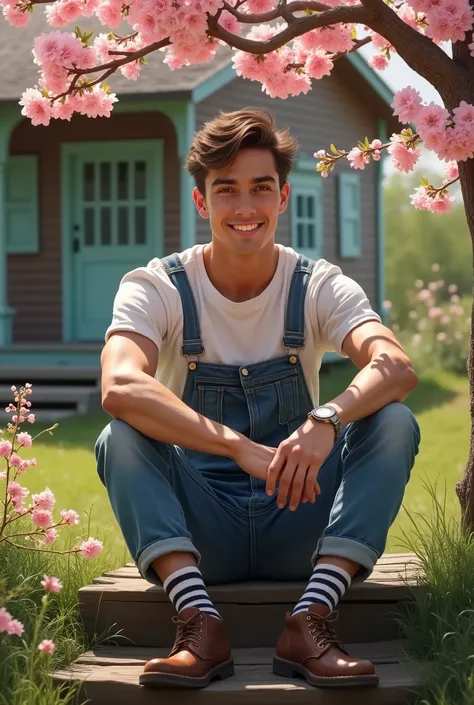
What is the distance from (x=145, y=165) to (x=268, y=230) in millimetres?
10781

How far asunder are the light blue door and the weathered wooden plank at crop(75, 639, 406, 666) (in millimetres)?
10829

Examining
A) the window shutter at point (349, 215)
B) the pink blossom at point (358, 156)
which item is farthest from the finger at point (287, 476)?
the window shutter at point (349, 215)

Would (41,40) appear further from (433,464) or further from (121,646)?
(433,464)

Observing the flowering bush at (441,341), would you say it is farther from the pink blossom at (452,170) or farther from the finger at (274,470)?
the finger at (274,470)

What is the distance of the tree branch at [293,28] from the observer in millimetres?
4137

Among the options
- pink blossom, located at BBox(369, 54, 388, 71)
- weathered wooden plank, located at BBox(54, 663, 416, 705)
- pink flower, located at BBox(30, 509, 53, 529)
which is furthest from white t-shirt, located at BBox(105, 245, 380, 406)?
pink blossom, located at BBox(369, 54, 388, 71)

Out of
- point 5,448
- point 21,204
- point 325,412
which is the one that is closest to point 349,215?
point 21,204

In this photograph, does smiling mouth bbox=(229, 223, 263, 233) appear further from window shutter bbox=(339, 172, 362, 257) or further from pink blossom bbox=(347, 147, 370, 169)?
window shutter bbox=(339, 172, 362, 257)

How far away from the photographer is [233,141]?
3822 mm

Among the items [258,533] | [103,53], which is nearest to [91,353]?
[103,53]

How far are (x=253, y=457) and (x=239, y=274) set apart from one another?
29.8 inches

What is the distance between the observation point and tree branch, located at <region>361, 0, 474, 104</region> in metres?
4.26

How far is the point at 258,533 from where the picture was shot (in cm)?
367

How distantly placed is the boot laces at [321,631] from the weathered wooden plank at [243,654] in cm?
27
